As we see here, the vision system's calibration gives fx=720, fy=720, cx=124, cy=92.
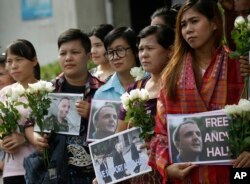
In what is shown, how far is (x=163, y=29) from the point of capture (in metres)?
4.76

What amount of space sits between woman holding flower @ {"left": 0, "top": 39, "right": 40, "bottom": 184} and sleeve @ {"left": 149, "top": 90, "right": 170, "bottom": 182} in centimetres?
142

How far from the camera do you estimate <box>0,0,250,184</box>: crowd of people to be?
4.13 meters

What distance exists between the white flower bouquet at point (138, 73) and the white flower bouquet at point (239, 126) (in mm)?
1062

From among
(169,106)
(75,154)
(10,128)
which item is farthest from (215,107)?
(10,128)

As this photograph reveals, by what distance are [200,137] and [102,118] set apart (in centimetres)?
106

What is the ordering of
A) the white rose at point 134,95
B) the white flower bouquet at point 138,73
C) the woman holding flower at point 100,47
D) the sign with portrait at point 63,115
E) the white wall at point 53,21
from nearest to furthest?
the white rose at point 134,95 < the white flower bouquet at point 138,73 < the sign with portrait at point 63,115 < the woman holding flower at point 100,47 < the white wall at point 53,21

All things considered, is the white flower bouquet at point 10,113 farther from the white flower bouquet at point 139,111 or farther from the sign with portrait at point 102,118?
the white flower bouquet at point 139,111

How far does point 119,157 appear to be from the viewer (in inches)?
185

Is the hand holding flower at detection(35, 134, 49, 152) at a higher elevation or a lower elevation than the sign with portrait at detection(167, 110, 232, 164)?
lower

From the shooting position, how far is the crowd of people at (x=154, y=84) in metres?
4.13

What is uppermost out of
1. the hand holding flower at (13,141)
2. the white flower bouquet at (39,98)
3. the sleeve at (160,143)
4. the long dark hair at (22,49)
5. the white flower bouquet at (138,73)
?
the long dark hair at (22,49)

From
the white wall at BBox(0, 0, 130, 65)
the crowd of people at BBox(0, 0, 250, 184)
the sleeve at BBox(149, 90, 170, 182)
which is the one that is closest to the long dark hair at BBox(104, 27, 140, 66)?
the crowd of people at BBox(0, 0, 250, 184)

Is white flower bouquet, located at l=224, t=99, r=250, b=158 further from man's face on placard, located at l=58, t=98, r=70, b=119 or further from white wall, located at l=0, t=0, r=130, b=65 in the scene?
white wall, located at l=0, t=0, r=130, b=65

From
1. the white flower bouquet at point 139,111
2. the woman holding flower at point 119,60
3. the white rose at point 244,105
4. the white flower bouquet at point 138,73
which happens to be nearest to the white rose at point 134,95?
the white flower bouquet at point 139,111
